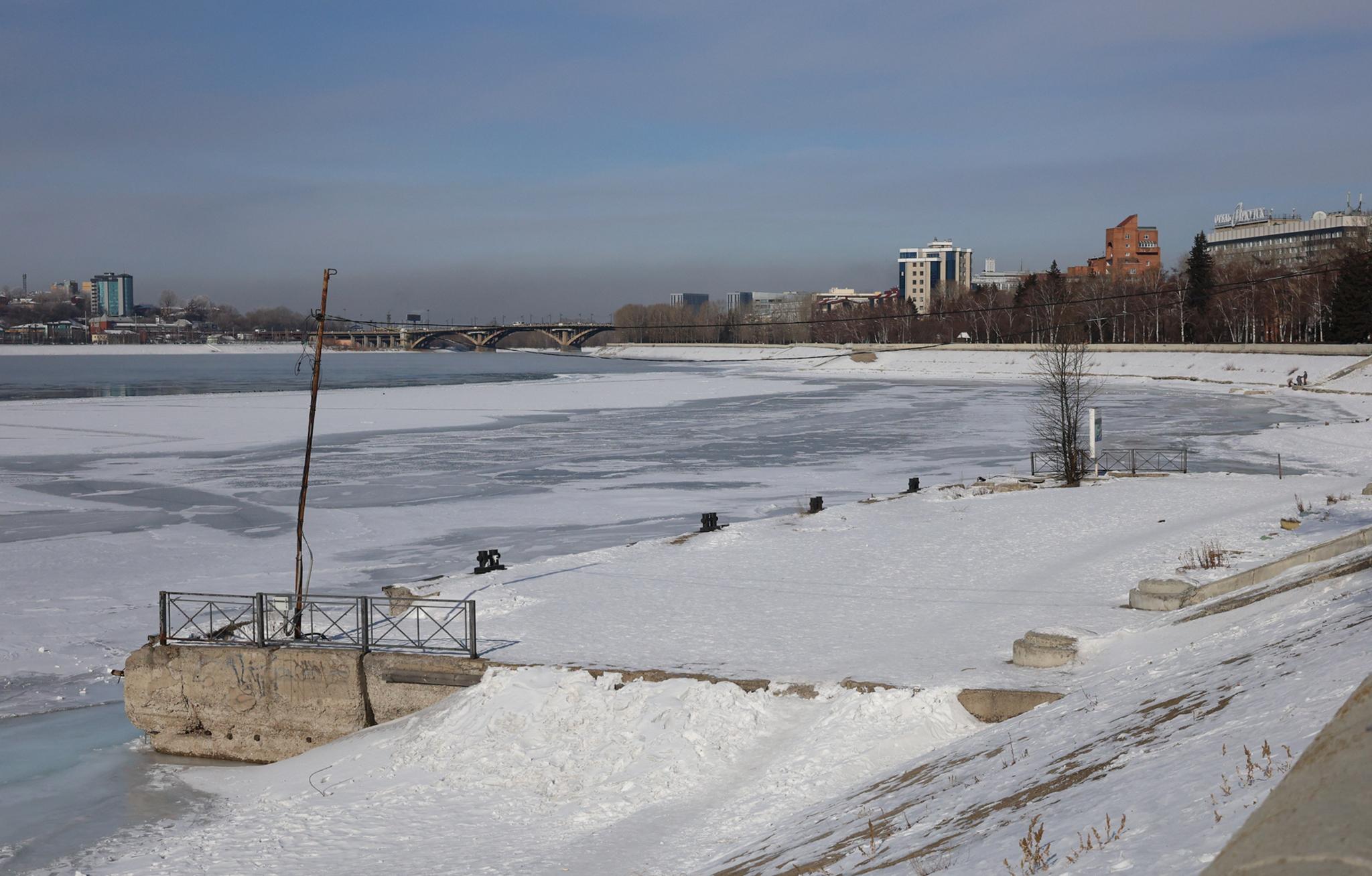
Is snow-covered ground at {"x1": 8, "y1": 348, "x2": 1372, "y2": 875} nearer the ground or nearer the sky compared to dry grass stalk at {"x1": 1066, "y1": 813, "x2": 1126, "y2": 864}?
nearer the ground

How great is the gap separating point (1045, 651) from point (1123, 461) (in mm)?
26473

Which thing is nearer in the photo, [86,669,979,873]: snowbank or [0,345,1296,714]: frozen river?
[86,669,979,873]: snowbank

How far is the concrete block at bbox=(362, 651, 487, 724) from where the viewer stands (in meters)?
14.3

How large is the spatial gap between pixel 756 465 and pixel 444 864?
29.5 m

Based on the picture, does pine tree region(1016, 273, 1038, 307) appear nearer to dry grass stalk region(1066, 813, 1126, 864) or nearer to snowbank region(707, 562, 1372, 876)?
snowbank region(707, 562, 1372, 876)

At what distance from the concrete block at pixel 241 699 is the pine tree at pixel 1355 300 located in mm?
85375

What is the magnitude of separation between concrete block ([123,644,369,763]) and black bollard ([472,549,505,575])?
571 cm

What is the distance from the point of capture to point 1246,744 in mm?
7289

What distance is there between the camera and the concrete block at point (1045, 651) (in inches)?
529

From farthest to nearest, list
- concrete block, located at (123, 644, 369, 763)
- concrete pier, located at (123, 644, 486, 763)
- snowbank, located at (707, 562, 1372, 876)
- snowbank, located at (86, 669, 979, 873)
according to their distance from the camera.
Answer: concrete block, located at (123, 644, 369, 763) → concrete pier, located at (123, 644, 486, 763) → snowbank, located at (86, 669, 979, 873) → snowbank, located at (707, 562, 1372, 876)

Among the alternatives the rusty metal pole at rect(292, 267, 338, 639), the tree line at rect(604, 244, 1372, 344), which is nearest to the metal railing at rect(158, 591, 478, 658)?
the rusty metal pole at rect(292, 267, 338, 639)

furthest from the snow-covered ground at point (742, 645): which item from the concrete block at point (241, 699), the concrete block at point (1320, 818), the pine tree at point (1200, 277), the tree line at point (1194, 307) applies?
the pine tree at point (1200, 277)

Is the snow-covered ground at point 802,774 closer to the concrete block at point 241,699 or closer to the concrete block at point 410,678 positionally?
the concrete block at point 410,678

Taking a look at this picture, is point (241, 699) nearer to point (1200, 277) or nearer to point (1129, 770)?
point (1129, 770)
